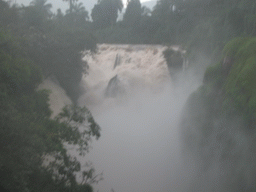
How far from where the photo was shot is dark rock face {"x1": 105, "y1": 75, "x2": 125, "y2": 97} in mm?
27141

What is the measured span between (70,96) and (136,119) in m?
5.71

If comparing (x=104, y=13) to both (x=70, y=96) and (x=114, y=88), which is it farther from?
(x=70, y=96)

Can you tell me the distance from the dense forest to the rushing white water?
160 cm

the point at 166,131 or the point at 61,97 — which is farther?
the point at 61,97

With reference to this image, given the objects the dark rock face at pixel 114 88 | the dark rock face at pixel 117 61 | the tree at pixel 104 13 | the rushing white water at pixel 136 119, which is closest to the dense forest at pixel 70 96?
the rushing white water at pixel 136 119

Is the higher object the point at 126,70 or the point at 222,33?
the point at 126,70

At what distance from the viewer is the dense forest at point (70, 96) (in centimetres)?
828

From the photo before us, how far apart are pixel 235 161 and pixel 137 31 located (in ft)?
117

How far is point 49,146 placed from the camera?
893 cm

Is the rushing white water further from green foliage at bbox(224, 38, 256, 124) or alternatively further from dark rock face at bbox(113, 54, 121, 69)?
green foliage at bbox(224, 38, 256, 124)

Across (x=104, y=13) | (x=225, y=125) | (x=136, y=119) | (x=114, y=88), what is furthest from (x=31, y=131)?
(x=104, y=13)

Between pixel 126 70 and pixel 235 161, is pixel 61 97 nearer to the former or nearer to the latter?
pixel 126 70

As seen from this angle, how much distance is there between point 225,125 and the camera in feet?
42.0

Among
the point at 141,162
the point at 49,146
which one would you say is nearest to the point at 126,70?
the point at 141,162
